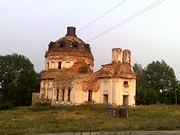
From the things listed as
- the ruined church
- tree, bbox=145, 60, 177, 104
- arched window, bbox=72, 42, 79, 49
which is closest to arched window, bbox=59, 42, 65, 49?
the ruined church

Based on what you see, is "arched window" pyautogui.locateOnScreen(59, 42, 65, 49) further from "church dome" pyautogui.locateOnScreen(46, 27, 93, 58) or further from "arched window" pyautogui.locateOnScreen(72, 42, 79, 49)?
"arched window" pyautogui.locateOnScreen(72, 42, 79, 49)

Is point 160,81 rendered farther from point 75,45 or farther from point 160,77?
point 75,45

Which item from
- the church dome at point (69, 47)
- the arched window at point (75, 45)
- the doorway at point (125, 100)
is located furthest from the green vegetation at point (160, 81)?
the doorway at point (125, 100)

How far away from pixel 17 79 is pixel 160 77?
26258mm

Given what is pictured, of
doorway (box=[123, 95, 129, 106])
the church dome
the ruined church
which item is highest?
the church dome

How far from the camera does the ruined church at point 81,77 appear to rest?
41781 millimetres

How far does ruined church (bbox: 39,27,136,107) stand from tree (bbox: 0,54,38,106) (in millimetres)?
11802

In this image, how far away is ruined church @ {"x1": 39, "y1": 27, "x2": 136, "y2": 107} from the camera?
41.8m

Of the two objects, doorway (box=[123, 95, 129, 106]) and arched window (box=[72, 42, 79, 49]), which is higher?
arched window (box=[72, 42, 79, 49])

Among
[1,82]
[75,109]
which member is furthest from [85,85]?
[1,82]

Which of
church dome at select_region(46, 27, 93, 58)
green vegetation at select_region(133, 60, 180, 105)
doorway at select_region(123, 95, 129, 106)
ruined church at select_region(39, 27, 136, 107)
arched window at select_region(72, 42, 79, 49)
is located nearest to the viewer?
ruined church at select_region(39, 27, 136, 107)

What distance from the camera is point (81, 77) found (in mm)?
42562

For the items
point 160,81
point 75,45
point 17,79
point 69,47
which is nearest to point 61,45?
point 69,47

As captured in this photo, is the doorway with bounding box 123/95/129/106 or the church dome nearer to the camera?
the doorway with bounding box 123/95/129/106
